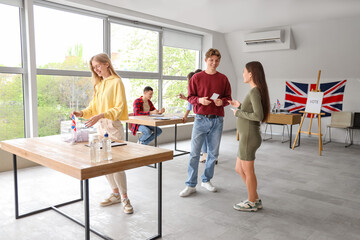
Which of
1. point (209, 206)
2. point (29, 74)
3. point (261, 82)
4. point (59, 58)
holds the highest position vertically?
point (59, 58)

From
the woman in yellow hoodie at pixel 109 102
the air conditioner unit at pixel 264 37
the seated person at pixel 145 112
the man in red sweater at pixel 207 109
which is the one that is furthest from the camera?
the air conditioner unit at pixel 264 37

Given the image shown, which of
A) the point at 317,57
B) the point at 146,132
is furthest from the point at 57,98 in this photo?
the point at 317,57

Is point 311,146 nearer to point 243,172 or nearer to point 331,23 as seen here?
point 331,23

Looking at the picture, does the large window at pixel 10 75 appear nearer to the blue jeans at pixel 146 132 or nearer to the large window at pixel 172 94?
the blue jeans at pixel 146 132

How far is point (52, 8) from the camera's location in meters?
4.69

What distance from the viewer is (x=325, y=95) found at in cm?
719

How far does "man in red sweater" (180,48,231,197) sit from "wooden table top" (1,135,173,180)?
99cm

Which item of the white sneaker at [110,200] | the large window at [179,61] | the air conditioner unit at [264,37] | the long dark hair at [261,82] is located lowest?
the white sneaker at [110,200]

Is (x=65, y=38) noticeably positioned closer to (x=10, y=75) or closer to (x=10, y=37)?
(x=10, y=37)

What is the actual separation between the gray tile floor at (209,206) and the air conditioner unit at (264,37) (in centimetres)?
319

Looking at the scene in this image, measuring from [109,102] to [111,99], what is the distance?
0.11ft

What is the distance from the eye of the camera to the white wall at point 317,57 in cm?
621

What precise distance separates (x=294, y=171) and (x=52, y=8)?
4.46 meters

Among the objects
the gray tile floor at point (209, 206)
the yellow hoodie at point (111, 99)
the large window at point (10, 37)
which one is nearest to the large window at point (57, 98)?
the large window at point (10, 37)
